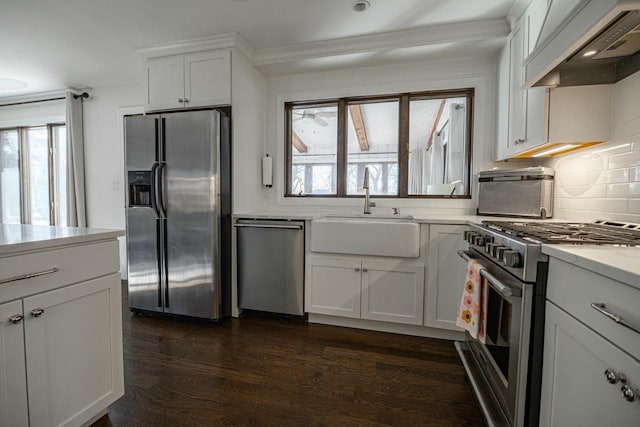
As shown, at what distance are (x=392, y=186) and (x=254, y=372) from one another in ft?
6.71

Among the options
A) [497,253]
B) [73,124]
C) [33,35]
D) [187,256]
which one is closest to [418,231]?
[497,253]

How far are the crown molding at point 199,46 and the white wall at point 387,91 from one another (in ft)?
1.89

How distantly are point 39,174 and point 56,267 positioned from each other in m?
4.24

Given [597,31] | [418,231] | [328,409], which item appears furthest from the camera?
[418,231]

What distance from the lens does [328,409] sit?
4.78 ft

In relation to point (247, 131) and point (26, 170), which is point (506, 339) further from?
point (26, 170)

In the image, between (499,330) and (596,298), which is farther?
(499,330)

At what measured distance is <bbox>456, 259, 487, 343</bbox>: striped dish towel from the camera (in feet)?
4.64

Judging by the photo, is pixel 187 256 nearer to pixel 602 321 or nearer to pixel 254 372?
pixel 254 372

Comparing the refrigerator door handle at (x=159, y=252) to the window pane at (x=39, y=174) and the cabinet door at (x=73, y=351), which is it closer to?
the cabinet door at (x=73, y=351)

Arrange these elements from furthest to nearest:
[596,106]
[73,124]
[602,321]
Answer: [73,124]
[596,106]
[602,321]

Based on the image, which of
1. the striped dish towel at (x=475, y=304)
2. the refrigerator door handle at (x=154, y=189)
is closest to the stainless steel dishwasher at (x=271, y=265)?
the refrigerator door handle at (x=154, y=189)

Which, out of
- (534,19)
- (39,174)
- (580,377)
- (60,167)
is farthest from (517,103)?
(39,174)

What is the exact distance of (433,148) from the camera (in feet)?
9.41
